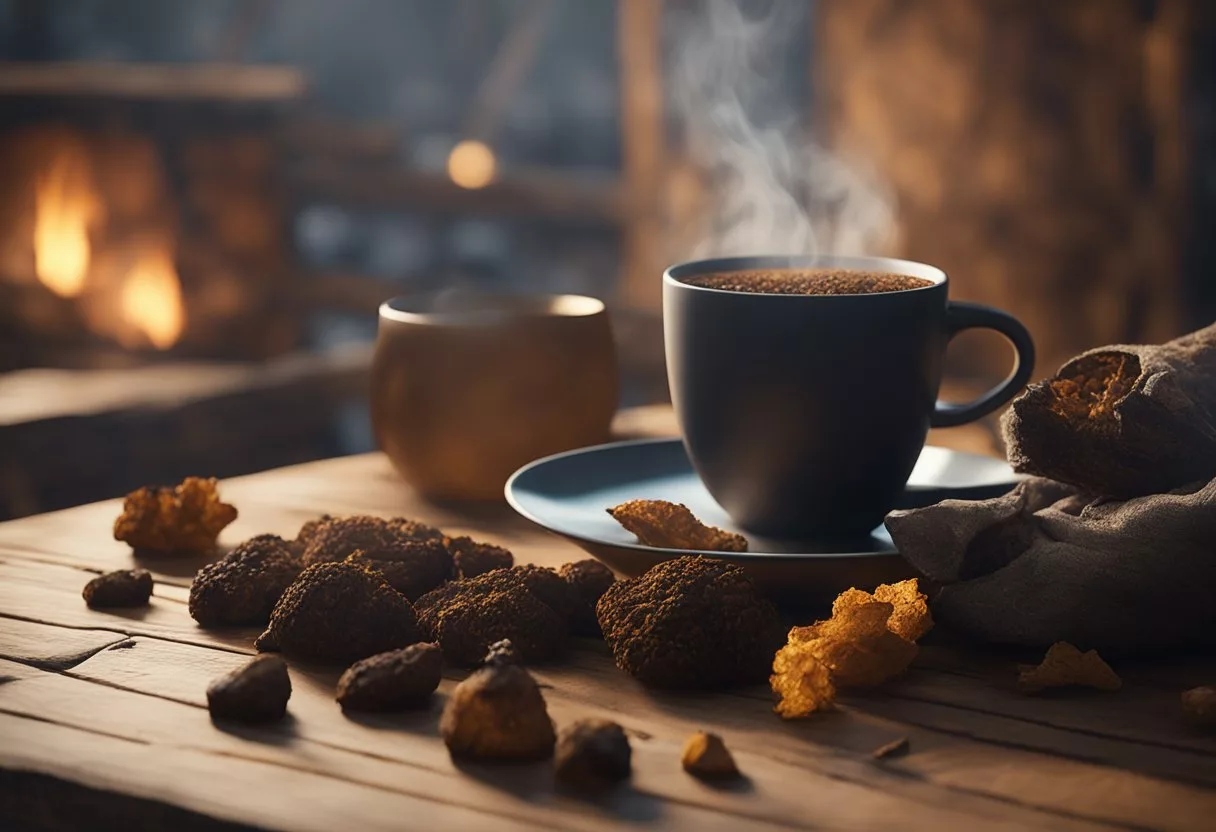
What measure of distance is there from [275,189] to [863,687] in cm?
467

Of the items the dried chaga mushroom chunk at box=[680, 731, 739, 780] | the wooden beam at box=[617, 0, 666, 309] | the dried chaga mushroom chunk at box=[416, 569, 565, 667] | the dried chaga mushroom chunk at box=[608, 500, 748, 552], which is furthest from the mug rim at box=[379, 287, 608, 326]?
the wooden beam at box=[617, 0, 666, 309]

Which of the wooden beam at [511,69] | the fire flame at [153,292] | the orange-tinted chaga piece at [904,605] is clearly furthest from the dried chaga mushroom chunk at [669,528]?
the wooden beam at [511,69]

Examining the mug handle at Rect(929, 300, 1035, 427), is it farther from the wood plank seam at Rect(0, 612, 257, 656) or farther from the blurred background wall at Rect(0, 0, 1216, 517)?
the blurred background wall at Rect(0, 0, 1216, 517)

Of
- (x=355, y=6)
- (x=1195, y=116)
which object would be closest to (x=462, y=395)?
(x=1195, y=116)

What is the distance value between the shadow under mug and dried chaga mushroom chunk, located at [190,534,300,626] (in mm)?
355

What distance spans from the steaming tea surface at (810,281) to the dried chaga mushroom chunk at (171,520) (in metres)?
0.48

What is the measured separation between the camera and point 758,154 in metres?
4.24

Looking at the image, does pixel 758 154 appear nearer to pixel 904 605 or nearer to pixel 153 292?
pixel 153 292

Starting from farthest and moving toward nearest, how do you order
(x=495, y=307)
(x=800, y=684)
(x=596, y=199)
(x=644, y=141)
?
(x=596, y=199), (x=644, y=141), (x=495, y=307), (x=800, y=684)

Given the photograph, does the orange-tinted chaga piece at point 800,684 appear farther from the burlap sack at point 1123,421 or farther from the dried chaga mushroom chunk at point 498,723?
the burlap sack at point 1123,421

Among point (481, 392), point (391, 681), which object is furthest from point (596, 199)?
point (391, 681)

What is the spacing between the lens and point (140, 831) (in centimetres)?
75

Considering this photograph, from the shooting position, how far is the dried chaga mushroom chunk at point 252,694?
858 millimetres

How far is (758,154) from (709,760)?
11.9ft
